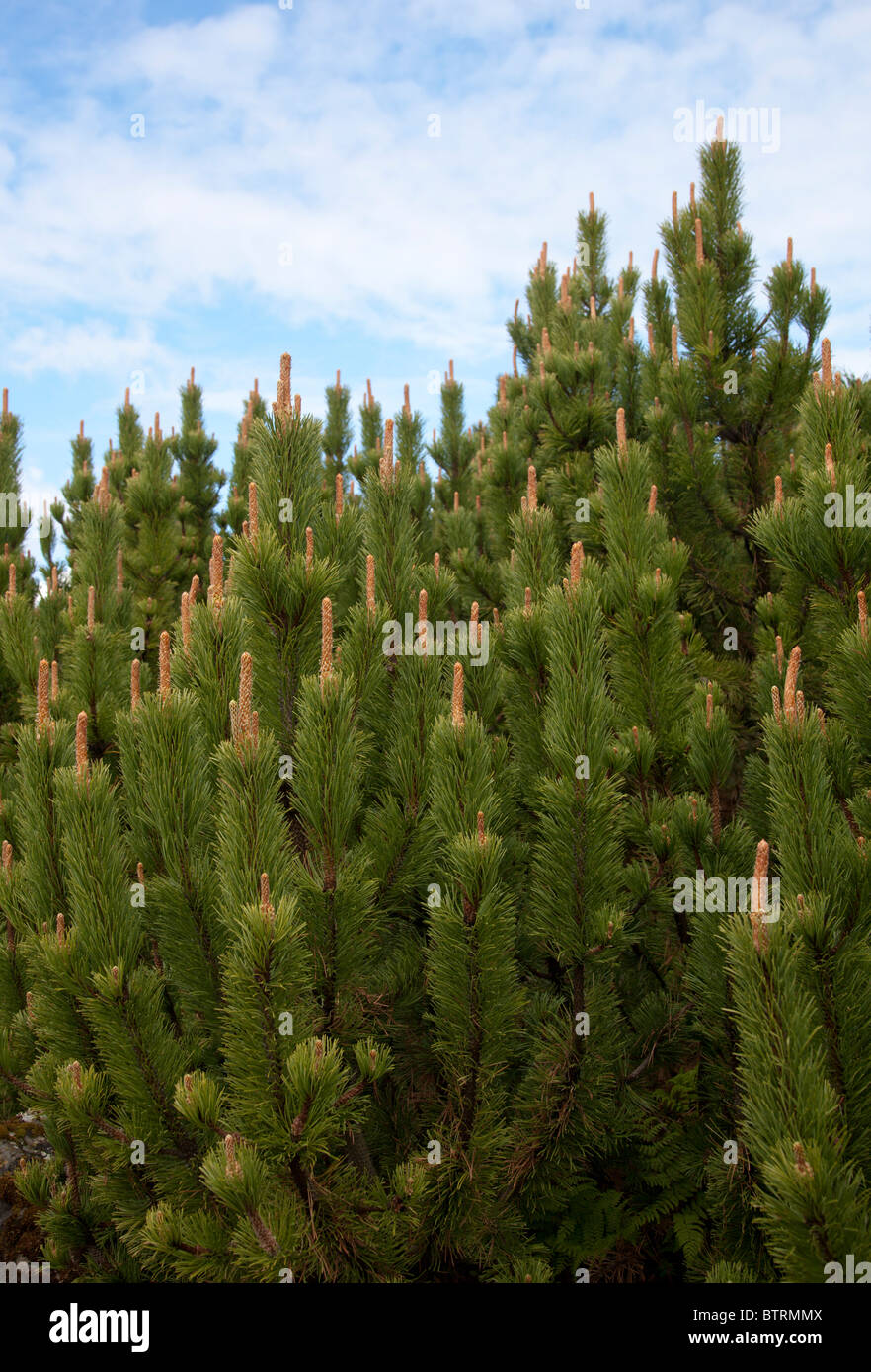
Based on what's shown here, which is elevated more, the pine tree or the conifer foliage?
the pine tree

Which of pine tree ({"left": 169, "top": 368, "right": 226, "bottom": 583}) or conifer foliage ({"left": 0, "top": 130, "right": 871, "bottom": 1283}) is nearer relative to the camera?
conifer foliage ({"left": 0, "top": 130, "right": 871, "bottom": 1283})

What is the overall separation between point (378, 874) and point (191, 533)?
6.28m

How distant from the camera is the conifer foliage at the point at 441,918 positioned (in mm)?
2555

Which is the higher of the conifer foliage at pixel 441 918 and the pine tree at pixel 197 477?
the pine tree at pixel 197 477

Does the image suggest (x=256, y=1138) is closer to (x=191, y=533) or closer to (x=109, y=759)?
(x=109, y=759)

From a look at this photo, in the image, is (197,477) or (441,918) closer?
(441,918)

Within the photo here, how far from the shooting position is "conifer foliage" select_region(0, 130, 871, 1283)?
101 inches

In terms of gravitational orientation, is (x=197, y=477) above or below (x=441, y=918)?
above

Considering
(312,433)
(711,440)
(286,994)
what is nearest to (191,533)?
(711,440)

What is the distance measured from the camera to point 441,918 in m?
2.70

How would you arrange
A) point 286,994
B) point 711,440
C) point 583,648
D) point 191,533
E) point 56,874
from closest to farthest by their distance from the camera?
1. point 286,994
2. point 583,648
3. point 56,874
4. point 711,440
5. point 191,533

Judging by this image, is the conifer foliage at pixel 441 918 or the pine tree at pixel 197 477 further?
the pine tree at pixel 197 477

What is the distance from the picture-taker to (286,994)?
100 inches
